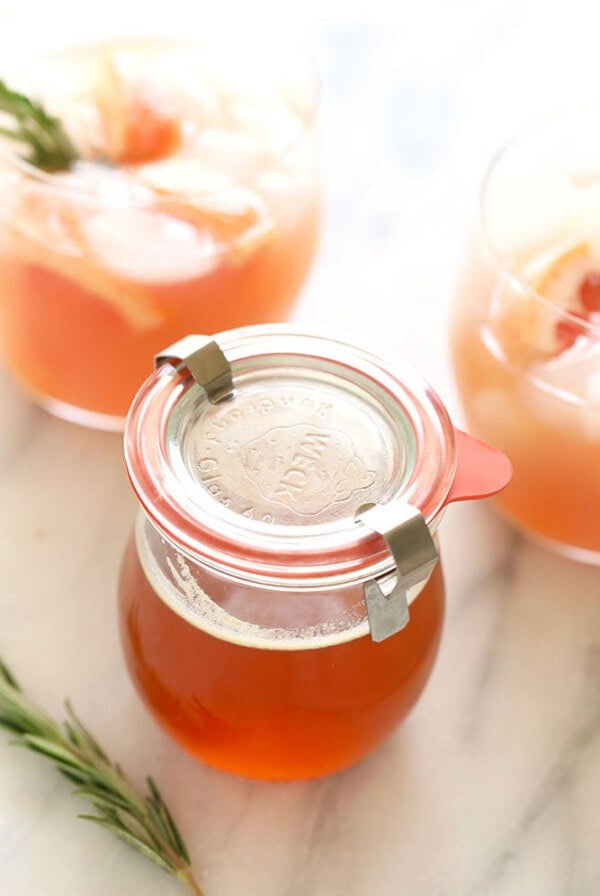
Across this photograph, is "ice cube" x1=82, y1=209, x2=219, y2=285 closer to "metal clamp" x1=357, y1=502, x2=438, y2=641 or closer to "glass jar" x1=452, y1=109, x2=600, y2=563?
"glass jar" x1=452, y1=109, x2=600, y2=563

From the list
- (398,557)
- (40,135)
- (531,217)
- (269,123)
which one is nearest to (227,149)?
(269,123)

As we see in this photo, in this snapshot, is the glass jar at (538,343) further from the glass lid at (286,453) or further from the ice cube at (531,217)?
the glass lid at (286,453)

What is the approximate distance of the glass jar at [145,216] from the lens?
41.2 inches

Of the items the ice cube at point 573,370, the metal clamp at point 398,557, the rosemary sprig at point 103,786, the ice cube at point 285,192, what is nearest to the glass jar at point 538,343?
the ice cube at point 573,370

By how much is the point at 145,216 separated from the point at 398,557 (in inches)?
16.7

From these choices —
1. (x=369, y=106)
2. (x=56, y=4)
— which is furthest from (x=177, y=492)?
(x=369, y=106)

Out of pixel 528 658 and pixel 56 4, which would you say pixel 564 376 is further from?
pixel 56 4

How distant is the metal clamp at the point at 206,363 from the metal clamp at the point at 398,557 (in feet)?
0.46

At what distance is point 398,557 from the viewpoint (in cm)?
76

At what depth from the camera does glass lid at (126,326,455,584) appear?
2.53 feet

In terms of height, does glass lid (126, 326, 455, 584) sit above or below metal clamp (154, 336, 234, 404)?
below

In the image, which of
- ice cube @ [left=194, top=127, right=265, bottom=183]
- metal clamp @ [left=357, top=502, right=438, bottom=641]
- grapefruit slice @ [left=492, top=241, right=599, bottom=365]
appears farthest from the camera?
ice cube @ [left=194, top=127, right=265, bottom=183]

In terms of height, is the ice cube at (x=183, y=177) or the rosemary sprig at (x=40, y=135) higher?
the rosemary sprig at (x=40, y=135)

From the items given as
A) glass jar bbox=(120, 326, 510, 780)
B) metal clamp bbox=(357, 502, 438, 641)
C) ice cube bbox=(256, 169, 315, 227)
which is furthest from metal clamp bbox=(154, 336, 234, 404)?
ice cube bbox=(256, 169, 315, 227)
